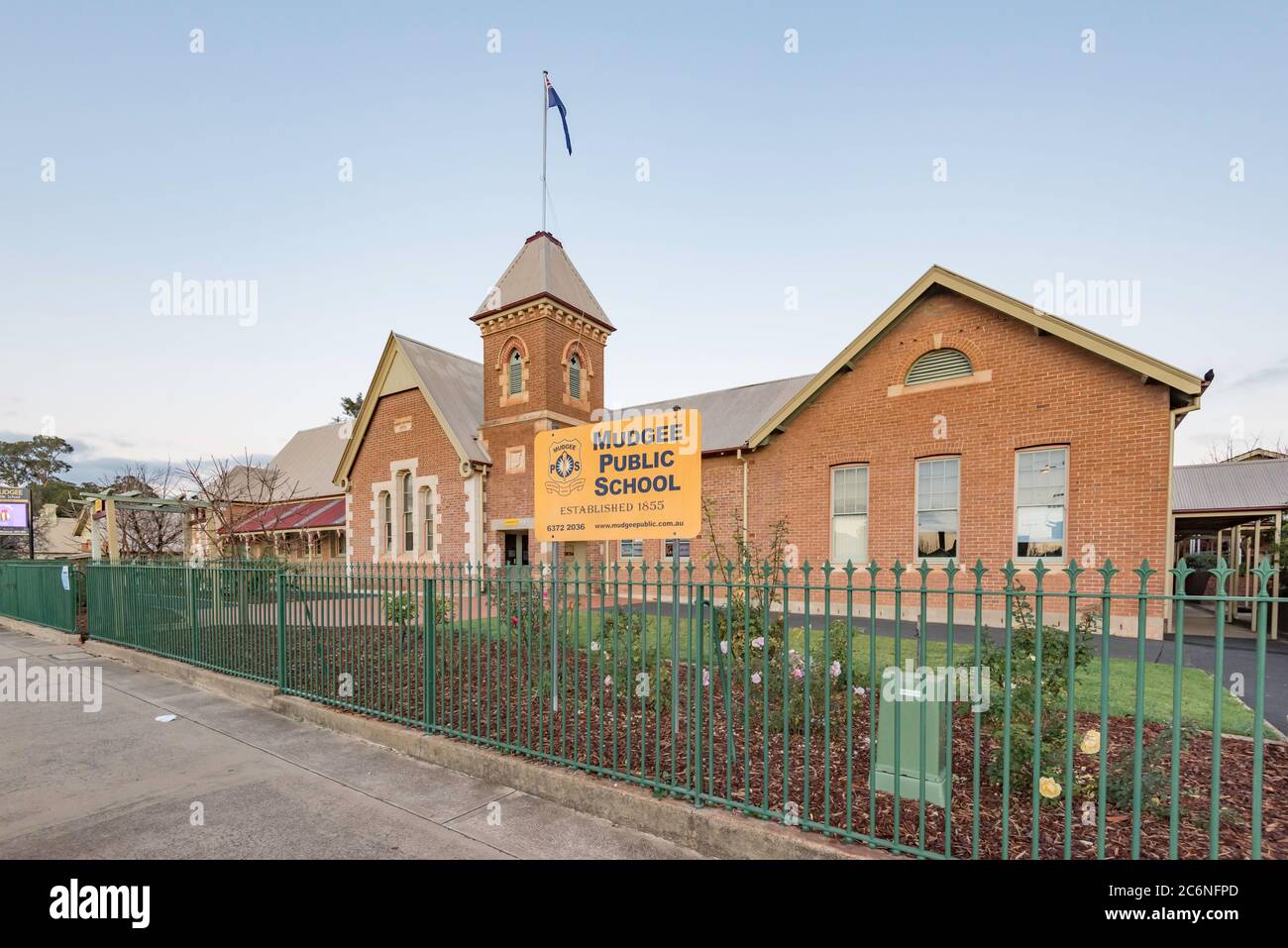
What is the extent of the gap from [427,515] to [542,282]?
8.93 meters

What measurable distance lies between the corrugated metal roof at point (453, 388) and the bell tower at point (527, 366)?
2.16 ft

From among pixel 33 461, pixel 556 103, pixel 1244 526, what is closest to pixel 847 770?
pixel 556 103

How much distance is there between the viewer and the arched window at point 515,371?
18.8m

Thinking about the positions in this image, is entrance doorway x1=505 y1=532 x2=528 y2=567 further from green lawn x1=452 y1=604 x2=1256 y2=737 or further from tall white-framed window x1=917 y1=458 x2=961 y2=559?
tall white-framed window x1=917 y1=458 x2=961 y2=559

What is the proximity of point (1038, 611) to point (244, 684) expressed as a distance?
9054 mm

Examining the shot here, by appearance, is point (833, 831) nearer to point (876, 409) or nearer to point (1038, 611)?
point (1038, 611)

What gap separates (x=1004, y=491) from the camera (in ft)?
42.7

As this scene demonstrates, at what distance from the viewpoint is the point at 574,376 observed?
19.2 m

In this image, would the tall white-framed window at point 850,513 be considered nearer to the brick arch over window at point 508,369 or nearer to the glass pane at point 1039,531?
the glass pane at point 1039,531

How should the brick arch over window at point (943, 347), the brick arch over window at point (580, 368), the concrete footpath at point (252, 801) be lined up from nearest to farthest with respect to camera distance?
the concrete footpath at point (252, 801)
the brick arch over window at point (943, 347)
the brick arch over window at point (580, 368)
